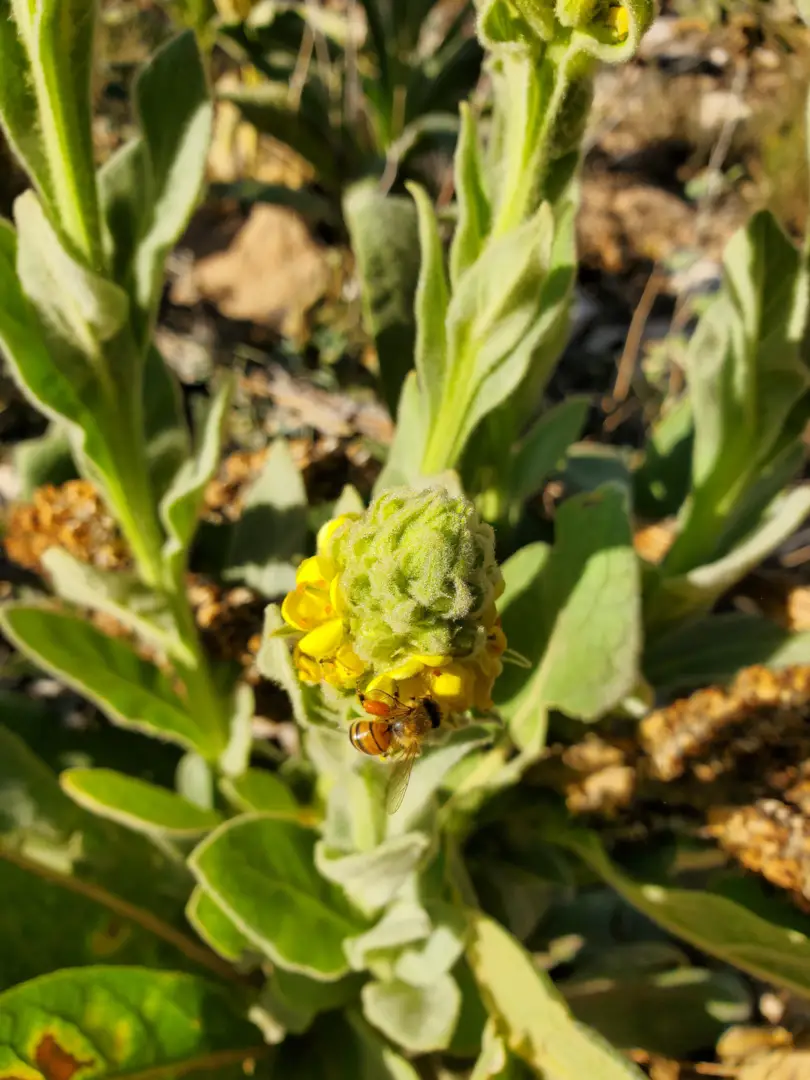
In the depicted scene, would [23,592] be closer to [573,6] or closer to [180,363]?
[180,363]

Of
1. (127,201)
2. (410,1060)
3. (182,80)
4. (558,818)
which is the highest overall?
(182,80)

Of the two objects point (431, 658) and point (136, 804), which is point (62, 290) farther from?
point (136, 804)

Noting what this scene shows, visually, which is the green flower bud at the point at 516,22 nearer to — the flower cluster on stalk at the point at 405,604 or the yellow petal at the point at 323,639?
the flower cluster on stalk at the point at 405,604

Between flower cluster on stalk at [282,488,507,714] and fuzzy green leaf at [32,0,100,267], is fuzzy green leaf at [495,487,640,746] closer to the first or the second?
flower cluster on stalk at [282,488,507,714]

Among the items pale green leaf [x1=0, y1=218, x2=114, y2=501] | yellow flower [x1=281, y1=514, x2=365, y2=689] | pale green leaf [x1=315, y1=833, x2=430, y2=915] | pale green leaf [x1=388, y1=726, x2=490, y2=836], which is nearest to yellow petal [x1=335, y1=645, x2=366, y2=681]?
yellow flower [x1=281, y1=514, x2=365, y2=689]

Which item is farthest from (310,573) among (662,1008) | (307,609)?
(662,1008)

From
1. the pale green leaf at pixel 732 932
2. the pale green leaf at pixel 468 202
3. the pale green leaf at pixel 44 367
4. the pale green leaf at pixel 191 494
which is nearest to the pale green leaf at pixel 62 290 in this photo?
the pale green leaf at pixel 44 367

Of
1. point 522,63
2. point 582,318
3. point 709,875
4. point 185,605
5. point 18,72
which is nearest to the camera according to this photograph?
point 522,63

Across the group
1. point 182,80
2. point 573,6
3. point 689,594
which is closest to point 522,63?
point 573,6
